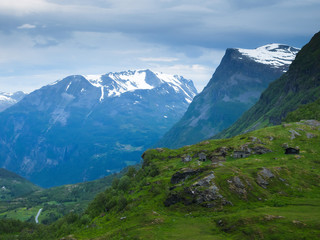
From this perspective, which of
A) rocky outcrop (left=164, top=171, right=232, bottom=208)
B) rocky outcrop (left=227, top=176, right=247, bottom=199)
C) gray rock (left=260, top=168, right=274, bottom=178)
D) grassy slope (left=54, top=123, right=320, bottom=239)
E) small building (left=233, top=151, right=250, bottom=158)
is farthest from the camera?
small building (left=233, top=151, right=250, bottom=158)

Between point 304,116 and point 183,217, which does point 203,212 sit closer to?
point 183,217

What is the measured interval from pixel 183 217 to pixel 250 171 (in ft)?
93.6

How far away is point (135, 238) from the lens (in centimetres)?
6012

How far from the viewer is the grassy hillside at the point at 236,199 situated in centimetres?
5669

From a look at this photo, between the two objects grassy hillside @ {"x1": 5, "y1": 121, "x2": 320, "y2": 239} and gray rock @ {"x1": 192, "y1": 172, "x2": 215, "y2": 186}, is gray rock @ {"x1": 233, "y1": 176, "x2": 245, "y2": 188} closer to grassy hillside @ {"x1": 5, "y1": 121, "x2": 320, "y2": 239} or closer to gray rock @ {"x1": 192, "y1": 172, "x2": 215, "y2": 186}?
grassy hillside @ {"x1": 5, "y1": 121, "x2": 320, "y2": 239}

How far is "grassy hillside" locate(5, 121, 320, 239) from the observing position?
5669 cm

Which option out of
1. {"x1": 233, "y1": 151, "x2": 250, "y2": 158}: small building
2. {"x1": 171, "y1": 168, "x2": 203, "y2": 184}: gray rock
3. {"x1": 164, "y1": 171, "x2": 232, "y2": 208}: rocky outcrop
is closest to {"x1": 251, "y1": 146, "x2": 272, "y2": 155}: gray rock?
{"x1": 233, "y1": 151, "x2": 250, "y2": 158}: small building

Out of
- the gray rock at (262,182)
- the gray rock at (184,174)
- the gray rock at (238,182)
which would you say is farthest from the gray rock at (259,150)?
the gray rock at (238,182)

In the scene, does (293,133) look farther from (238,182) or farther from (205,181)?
(205,181)

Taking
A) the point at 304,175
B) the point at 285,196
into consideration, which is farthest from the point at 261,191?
the point at 304,175

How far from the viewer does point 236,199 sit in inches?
2904

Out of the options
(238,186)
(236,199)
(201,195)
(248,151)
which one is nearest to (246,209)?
(236,199)

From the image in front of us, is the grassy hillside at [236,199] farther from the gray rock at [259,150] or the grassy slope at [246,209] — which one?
the gray rock at [259,150]

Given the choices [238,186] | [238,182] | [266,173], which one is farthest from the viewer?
[266,173]
